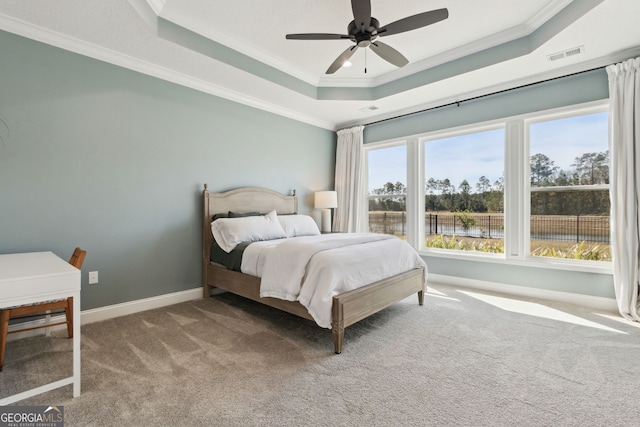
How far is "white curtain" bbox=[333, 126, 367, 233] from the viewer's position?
5145 mm

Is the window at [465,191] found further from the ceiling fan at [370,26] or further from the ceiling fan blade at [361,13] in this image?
the ceiling fan blade at [361,13]

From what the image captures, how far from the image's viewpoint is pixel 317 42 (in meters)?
3.16

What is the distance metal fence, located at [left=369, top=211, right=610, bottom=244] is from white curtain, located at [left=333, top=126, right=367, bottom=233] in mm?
345

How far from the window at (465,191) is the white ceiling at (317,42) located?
0.69 meters

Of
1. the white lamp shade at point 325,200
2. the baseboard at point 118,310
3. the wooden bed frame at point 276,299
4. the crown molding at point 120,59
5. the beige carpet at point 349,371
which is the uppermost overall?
the crown molding at point 120,59

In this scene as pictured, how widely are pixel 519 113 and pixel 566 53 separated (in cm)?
82

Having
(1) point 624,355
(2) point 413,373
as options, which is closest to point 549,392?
(2) point 413,373

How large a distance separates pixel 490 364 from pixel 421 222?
2.75 m

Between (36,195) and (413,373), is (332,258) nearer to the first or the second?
(413,373)

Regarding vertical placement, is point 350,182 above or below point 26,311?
above

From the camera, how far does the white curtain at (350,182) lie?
5.14 metres

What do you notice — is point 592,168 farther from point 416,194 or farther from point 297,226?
point 297,226

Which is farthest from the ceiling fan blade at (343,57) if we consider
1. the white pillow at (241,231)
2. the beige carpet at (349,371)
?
the beige carpet at (349,371)

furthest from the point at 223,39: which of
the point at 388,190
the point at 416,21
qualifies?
the point at 388,190
